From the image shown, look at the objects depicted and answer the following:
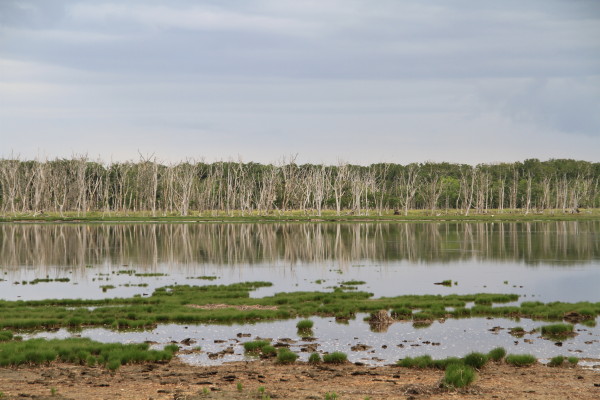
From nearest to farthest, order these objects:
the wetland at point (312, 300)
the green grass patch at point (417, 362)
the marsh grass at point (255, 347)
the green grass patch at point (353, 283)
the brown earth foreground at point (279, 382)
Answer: the brown earth foreground at point (279, 382)
the green grass patch at point (417, 362)
the marsh grass at point (255, 347)
the wetland at point (312, 300)
the green grass patch at point (353, 283)

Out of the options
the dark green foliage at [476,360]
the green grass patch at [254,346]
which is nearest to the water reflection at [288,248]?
the green grass patch at [254,346]

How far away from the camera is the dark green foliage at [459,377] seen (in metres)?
14.8

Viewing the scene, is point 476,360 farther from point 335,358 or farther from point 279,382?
point 279,382

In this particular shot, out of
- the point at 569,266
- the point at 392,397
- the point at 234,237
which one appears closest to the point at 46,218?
the point at 234,237

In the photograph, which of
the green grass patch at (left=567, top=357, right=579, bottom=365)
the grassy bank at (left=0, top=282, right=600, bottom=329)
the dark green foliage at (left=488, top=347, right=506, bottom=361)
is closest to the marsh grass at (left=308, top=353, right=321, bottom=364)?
the dark green foliage at (left=488, top=347, right=506, bottom=361)

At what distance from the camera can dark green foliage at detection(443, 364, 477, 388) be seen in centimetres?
1480

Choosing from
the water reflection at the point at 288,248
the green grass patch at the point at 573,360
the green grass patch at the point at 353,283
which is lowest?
the green grass patch at the point at 573,360

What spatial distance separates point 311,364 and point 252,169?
167 metres

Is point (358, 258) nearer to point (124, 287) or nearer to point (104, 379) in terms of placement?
point (124, 287)

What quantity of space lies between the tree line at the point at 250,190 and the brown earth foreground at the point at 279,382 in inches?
4439

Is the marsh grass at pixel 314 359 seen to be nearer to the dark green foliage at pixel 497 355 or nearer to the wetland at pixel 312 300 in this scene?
the wetland at pixel 312 300

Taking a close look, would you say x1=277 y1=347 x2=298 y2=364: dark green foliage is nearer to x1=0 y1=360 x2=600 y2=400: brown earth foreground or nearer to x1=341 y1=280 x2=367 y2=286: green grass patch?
x1=0 y1=360 x2=600 y2=400: brown earth foreground

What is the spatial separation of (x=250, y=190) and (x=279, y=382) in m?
120

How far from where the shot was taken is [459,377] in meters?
14.9
